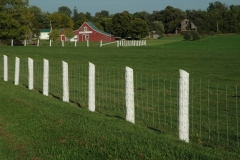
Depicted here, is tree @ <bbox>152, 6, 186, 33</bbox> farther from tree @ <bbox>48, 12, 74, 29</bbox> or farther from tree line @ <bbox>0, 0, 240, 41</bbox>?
tree @ <bbox>48, 12, 74, 29</bbox>

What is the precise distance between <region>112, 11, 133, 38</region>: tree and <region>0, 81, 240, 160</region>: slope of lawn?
109m

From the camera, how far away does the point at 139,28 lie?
118 meters

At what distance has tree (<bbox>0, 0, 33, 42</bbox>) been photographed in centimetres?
8188

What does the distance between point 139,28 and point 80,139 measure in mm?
109978

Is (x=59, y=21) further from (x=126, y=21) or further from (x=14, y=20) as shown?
(x=14, y=20)

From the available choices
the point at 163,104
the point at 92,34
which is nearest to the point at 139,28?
the point at 92,34

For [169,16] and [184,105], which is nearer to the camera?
[184,105]

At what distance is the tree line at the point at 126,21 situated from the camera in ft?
272

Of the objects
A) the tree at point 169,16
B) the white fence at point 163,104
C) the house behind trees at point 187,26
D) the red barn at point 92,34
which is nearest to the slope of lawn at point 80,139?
the white fence at point 163,104

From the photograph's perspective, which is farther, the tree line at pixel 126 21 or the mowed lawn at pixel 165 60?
the tree line at pixel 126 21

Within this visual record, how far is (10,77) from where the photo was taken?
74.3 ft

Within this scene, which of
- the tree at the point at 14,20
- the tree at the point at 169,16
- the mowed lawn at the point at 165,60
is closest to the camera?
the mowed lawn at the point at 165,60

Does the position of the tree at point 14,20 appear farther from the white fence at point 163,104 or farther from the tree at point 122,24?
the white fence at point 163,104

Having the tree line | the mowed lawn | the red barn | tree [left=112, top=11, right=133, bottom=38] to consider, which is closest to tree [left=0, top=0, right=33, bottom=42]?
the tree line
